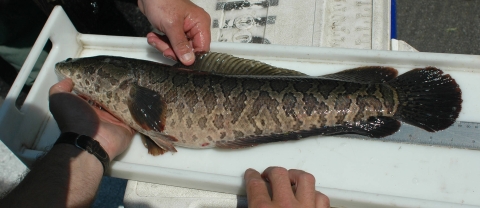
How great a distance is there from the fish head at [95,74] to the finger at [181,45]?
0.44 metres

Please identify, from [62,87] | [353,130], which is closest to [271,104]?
[353,130]

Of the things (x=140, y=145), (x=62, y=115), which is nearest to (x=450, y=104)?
(x=140, y=145)

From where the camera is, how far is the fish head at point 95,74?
346cm

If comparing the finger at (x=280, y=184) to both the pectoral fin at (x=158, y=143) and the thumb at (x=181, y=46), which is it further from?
the thumb at (x=181, y=46)

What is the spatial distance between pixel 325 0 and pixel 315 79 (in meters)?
1.44

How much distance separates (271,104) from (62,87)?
1.83 metres

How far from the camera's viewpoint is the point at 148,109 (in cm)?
326

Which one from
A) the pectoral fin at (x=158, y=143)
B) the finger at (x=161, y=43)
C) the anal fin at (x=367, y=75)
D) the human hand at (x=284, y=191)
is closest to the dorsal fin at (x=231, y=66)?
the finger at (x=161, y=43)

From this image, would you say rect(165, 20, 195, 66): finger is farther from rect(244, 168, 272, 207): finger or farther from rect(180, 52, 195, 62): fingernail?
rect(244, 168, 272, 207): finger

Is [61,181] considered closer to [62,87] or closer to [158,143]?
[158,143]

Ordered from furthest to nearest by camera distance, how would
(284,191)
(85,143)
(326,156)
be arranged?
1. (326,156)
2. (85,143)
3. (284,191)

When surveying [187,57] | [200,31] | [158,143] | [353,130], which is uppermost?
[200,31]

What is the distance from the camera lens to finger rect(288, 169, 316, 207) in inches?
105

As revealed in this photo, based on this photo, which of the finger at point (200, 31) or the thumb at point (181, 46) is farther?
the finger at point (200, 31)
